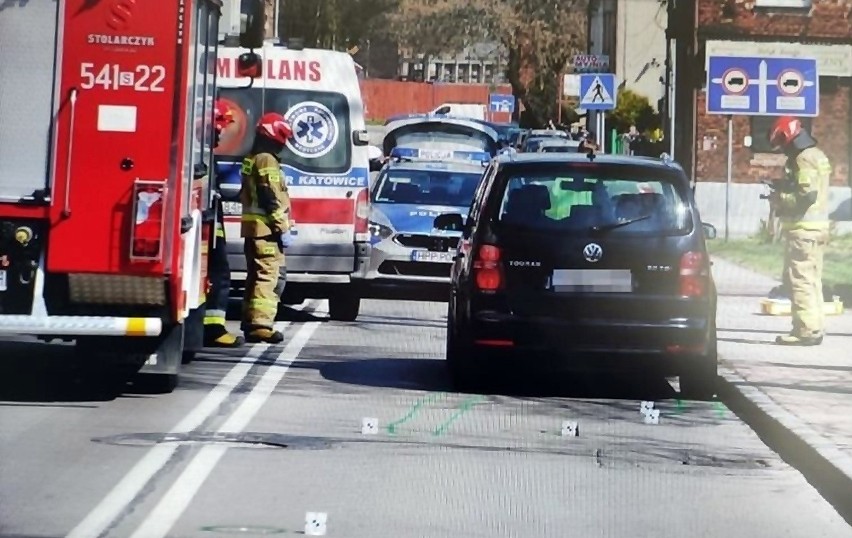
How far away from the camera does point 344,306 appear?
18312 millimetres

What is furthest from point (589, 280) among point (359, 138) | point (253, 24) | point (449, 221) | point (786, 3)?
point (786, 3)

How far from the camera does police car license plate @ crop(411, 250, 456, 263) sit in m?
18.5

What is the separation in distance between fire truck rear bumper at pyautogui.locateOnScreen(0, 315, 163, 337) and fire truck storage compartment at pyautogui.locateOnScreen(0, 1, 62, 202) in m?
0.70

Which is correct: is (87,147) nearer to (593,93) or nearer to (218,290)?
(218,290)

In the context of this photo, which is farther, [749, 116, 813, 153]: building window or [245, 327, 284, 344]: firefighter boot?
[749, 116, 813, 153]: building window

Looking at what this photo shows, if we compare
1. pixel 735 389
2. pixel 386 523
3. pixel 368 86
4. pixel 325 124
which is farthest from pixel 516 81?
pixel 386 523

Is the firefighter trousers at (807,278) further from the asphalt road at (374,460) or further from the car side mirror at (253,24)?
the car side mirror at (253,24)

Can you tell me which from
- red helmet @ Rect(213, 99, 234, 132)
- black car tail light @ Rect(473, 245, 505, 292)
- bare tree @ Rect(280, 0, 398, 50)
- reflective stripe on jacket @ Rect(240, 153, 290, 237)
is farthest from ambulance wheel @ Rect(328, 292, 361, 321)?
bare tree @ Rect(280, 0, 398, 50)

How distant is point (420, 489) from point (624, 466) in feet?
4.68

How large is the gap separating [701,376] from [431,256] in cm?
595

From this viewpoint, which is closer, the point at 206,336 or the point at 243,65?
the point at 243,65

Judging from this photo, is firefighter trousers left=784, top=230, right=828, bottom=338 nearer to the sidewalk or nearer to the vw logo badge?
the sidewalk

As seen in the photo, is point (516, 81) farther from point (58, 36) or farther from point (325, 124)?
point (58, 36)

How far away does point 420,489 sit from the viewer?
9.18 meters
